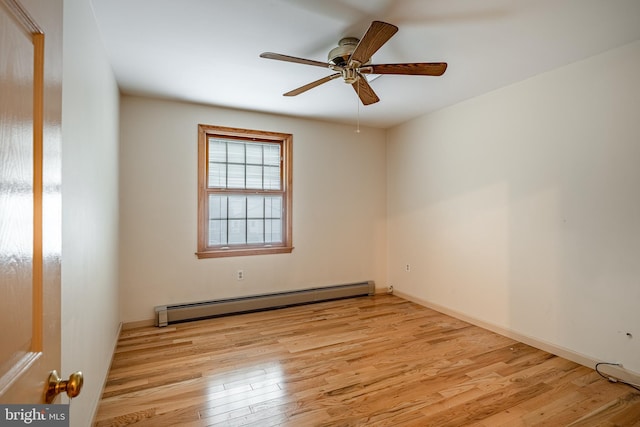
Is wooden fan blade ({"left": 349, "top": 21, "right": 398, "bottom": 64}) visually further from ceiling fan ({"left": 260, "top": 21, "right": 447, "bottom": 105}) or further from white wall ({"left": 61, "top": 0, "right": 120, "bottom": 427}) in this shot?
white wall ({"left": 61, "top": 0, "right": 120, "bottom": 427})

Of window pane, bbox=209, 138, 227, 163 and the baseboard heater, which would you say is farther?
window pane, bbox=209, 138, 227, 163

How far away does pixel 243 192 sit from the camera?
3900 mm

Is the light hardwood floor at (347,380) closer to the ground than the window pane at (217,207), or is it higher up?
closer to the ground

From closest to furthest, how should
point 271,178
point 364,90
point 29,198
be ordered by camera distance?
point 29,198, point 364,90, point 271,178

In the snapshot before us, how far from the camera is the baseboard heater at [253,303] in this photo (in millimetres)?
3359

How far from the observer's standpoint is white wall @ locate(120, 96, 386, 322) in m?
3.32

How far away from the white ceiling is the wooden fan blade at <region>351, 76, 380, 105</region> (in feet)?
0.90

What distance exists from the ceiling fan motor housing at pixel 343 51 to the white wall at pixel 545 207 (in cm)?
186

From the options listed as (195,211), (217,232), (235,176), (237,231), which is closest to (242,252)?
(237,231)

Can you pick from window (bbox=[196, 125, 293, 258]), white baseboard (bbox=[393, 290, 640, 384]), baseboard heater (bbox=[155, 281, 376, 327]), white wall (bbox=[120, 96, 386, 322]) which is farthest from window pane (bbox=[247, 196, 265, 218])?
white baseboard (bbox=[393, 290, 640, 384])

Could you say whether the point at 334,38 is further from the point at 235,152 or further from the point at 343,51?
the point at 235,152

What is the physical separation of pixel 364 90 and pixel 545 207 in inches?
75.3

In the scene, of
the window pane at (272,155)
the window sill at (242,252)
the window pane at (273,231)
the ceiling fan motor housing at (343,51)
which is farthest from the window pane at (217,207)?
the ceiling fan motor housing at (343,51)

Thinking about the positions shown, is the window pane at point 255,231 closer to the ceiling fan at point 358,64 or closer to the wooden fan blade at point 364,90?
the wooden fan blade at point 364,90
